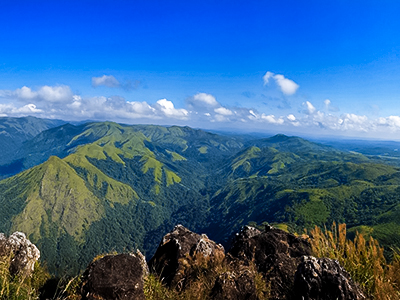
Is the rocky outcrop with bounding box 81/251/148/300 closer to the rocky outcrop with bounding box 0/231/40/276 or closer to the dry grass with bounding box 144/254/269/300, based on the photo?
the dry grass with bounding box 144/254/269/300

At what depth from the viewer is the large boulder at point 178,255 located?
31.0 ft

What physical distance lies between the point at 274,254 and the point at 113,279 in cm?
668

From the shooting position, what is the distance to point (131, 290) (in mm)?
6742

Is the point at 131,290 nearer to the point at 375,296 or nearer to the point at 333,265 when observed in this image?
the point at 333,265

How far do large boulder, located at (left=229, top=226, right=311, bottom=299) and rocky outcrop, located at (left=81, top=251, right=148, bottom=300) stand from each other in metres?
4.22

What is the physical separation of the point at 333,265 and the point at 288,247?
5.42 m

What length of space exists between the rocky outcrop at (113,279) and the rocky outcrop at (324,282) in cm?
455

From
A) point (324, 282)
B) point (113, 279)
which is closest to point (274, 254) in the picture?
point (324, 282)

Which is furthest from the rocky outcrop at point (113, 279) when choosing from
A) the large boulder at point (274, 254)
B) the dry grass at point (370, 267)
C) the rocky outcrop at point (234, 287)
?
the dry grass at point (370, 267)

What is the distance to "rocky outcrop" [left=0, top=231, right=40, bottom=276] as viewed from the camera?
9773mm

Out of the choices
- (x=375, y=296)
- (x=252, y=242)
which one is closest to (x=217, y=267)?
(x=252, y=242)

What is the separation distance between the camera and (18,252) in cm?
1038

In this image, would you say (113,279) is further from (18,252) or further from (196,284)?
(18,252)

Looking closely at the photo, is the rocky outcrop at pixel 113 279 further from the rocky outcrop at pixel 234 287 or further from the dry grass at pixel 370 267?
the dry grass at pixel 370 267
